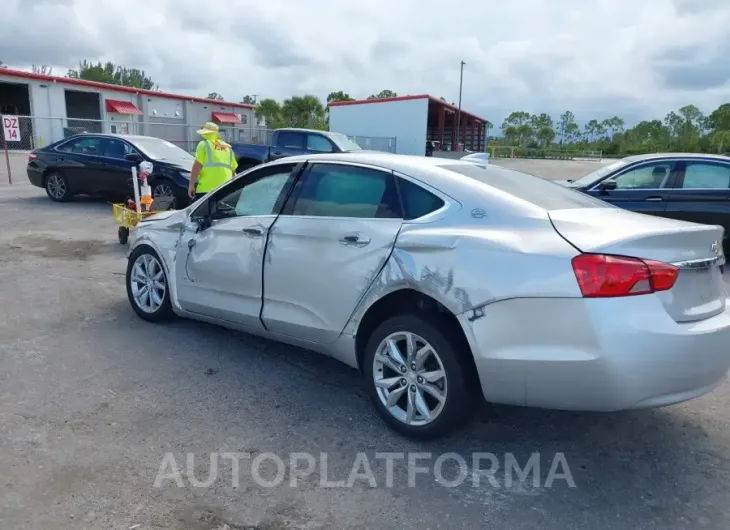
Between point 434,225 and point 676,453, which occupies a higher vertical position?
point 434,225

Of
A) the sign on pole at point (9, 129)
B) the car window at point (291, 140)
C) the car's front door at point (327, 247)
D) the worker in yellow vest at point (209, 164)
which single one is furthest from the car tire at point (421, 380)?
the sign on pole at point (9, 129)

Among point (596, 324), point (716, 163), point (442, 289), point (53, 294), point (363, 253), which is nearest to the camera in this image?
point (596, 324)

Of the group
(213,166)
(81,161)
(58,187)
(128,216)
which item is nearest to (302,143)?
(81,161)

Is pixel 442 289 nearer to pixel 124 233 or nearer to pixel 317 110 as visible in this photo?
pixel 124 233

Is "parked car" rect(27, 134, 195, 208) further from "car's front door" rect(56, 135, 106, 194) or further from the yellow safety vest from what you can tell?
the yellow safety vest

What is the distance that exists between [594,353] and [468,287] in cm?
67

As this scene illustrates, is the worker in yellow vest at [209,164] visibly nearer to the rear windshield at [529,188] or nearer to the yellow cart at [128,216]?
the yellow cart at [128,216]

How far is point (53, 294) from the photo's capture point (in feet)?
20.1

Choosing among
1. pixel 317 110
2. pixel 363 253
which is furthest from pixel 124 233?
pixel 317 110

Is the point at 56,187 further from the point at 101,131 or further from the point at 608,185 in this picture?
the point at 101,131

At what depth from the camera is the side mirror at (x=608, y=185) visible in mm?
8453

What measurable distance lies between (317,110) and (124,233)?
1869 inches

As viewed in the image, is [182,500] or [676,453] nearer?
[182,500]

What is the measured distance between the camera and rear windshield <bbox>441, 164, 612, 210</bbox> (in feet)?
11.3
